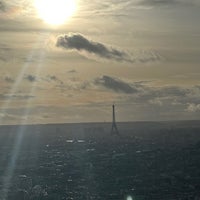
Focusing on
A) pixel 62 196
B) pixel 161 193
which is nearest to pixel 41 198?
pixel 62 196

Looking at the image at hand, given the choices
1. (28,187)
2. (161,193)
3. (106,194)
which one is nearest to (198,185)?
(161,193)

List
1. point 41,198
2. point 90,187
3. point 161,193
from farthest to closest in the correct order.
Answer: point 90,187
point 161,193
point 41,198

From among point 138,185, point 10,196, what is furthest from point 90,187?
point 10,196

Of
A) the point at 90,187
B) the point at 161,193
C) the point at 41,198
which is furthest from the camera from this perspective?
the point at 90,187

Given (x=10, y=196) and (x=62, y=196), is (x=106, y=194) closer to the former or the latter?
(x=62, y=196)

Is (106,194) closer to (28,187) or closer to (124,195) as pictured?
(124,195)

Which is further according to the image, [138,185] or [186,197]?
[138,185]

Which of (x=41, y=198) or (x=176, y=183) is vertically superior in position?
(x=176, y=183)

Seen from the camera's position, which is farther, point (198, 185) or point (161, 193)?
point (198, 185)
